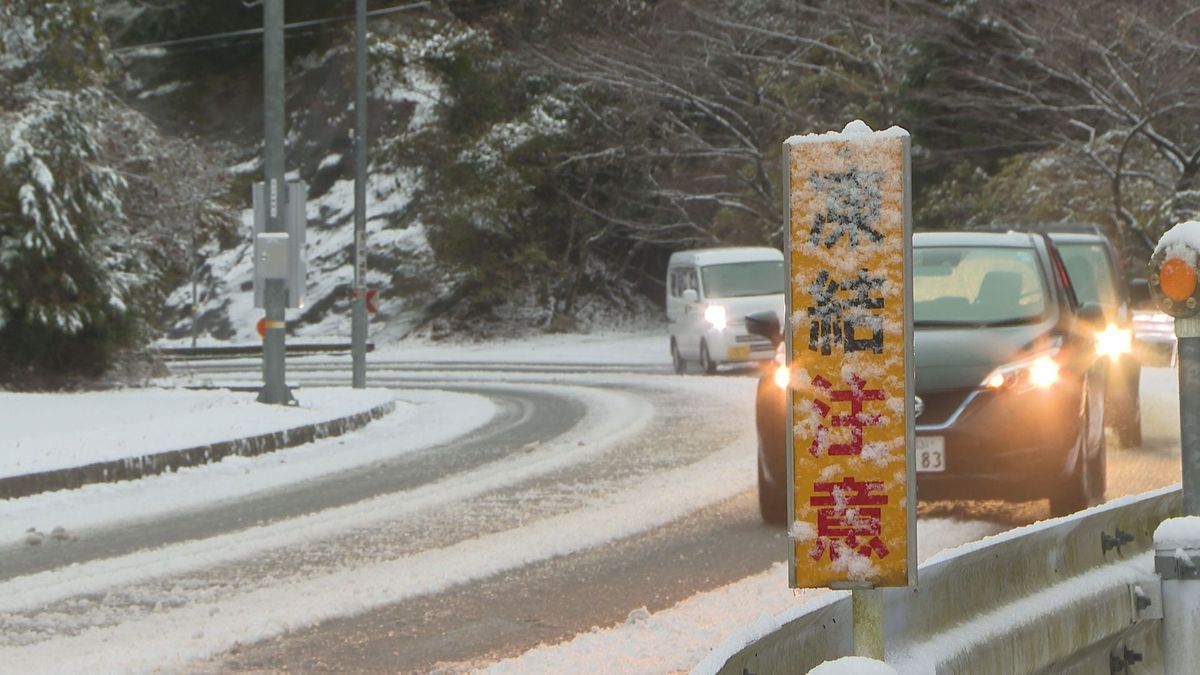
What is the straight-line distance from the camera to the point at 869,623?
3125mm

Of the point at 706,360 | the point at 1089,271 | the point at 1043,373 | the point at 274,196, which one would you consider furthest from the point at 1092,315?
the point at 706,360

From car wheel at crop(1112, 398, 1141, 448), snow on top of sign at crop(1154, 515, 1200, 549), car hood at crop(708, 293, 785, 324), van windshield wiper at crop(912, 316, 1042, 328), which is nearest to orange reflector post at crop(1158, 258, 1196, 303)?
snow on top of sign at crop(1154, 515, 1200, 549)

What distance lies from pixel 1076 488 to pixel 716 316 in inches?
709

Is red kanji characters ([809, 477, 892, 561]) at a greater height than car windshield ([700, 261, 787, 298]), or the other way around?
car windshield ([700, 261, 787, 298])

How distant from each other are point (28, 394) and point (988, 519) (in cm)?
1214

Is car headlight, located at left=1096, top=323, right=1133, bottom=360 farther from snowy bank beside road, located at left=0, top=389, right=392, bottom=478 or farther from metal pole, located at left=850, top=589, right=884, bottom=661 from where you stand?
metal pole, located at left=850, top=589, right=884, bottom=661

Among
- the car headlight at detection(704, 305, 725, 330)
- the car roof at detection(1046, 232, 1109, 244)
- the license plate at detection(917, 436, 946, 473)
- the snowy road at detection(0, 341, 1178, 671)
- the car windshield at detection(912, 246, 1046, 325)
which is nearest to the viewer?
the snowy road at detection(0, 341, 1178, 671)

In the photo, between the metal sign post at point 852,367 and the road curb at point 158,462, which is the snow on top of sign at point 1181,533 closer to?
the metal sign post at point 852,367

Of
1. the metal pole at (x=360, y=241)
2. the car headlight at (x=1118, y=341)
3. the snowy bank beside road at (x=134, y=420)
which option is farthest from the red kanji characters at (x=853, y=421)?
the metal pole at (x=360, y=241)

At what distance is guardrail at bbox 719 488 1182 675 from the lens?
11.2 ft

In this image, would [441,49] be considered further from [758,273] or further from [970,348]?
[970,348]

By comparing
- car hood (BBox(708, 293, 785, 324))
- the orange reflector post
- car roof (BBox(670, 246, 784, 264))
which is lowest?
the orange reflector post

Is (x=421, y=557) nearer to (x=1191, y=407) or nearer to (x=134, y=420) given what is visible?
(x=1191, y=407)

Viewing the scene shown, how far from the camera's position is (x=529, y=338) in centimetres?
4416
